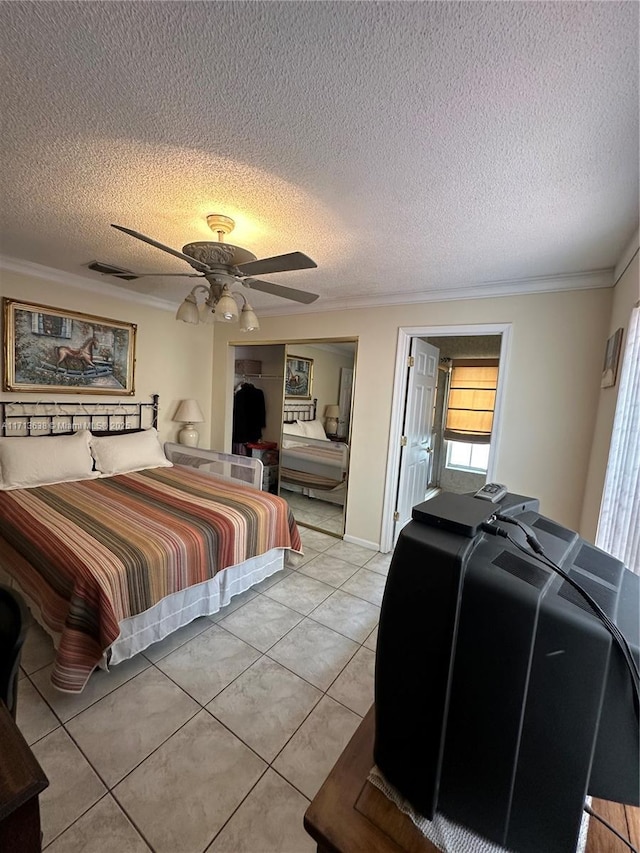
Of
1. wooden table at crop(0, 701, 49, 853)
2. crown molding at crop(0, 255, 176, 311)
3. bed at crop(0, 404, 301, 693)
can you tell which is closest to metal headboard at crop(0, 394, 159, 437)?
bed at crop(0, 404, 301, 693)

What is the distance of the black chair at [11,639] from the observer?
3.03 ft

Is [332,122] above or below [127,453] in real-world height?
above

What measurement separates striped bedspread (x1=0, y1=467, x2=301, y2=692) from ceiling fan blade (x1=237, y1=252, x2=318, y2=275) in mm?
1535

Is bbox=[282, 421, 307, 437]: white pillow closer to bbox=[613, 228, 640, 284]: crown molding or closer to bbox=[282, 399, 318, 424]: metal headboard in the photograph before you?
bbox=[282, 399, 318, 424]: metal headboard

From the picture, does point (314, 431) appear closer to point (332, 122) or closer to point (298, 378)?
point (298, 378)

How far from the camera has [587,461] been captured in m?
2.42

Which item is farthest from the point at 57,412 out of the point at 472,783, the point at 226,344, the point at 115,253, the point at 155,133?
the point at 472,783

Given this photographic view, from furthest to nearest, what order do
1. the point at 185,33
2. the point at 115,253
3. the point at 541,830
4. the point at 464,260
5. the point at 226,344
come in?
the point at 226,344 < the point at 115,253 < the point at 464,260 < the point at 185,33 < the point at 541,830

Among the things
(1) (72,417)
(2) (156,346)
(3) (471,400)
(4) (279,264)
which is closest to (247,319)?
(4) (279,264)

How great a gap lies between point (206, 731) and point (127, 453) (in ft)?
8.08

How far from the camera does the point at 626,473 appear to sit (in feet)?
5.29

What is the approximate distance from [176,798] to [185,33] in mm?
2430

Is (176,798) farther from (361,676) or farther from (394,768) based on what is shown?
(394,768)

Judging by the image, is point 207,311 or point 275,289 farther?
point 207,311
